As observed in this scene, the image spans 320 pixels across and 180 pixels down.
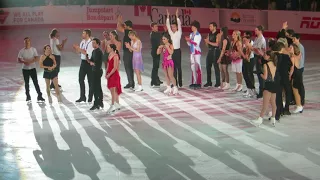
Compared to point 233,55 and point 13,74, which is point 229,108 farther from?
point 13,74

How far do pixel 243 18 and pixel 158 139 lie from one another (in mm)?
18837

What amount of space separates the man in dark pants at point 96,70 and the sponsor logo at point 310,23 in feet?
50.5

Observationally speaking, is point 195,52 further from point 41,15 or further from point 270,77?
point 41,15

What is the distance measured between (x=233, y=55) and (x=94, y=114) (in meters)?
4.17

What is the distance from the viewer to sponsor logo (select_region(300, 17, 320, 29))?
90.3 ft

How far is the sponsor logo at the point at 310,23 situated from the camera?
27.5m

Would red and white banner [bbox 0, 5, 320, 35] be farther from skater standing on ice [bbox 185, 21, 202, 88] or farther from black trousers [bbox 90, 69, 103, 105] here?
black trousers [bbox 90, 69, 103, 105]

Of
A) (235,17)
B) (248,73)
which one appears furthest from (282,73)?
(235,17)

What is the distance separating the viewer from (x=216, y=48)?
1694 cm

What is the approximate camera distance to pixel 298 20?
28.0 metres

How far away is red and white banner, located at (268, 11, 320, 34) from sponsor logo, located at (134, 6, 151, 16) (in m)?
7.08

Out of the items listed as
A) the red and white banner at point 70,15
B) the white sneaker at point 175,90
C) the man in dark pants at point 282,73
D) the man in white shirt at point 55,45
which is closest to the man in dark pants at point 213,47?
the white sneaker at point 175,90

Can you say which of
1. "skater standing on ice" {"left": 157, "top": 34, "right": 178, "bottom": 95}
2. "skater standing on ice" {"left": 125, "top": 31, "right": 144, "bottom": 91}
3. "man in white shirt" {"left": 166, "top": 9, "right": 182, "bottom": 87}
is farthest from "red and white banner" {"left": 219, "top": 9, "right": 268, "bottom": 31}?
"skater standing on ice" {"left": 157, "top": 34, "right": 178, "bottom": 95}

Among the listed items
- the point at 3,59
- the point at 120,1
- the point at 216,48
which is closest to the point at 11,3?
the point at 120,1
